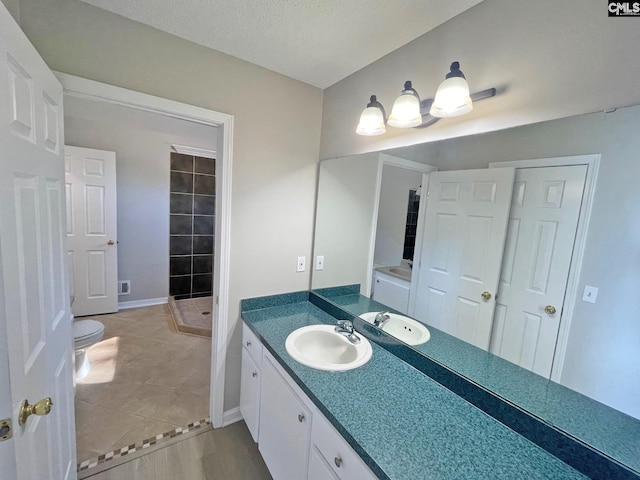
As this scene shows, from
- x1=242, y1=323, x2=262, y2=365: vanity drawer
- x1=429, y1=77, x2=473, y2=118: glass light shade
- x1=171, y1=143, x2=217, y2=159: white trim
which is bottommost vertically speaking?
x1=242, y1=323, x2=262, y2=365: vanity drawer

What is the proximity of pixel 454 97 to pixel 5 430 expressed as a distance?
5.50ft

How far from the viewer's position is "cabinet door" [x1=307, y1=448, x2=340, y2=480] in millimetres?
973

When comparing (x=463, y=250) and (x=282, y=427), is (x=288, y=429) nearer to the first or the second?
(x=282, y=427)

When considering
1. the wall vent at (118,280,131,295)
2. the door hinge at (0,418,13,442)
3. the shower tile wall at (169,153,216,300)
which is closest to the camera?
the door hinge at (0,418,13,442)

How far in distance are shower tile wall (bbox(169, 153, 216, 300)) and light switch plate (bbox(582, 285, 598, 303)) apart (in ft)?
13.5

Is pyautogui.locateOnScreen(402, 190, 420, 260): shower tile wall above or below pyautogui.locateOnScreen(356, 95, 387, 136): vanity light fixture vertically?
below

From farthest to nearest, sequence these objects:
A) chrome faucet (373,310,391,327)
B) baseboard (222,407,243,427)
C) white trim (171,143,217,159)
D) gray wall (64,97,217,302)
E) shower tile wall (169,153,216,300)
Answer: shower tile wall (169,153,216,300) → white trim (171,143,217,159) → gray wall (64,97,217,302) → baseboard (222,407,243,427) → chrome faucet (373,310,391,327)

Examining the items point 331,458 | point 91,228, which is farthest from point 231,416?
point 91,228

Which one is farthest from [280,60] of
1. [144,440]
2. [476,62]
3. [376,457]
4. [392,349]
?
[144,440]

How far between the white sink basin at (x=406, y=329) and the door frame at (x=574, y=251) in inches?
19.4

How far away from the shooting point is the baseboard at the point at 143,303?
363 cm

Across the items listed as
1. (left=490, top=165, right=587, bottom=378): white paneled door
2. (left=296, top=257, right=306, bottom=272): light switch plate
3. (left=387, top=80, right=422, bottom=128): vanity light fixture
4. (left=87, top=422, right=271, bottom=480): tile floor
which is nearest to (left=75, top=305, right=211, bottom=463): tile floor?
(left=87, top=422, right=271, bottom=480): tile floor

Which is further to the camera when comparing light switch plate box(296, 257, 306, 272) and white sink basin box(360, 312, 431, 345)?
light switch plate box(296, 257, 306, 272)

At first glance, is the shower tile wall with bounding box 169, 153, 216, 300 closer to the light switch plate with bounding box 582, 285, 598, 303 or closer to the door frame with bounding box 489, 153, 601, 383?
the door frame with bounding box 489, 153, 601, 383
